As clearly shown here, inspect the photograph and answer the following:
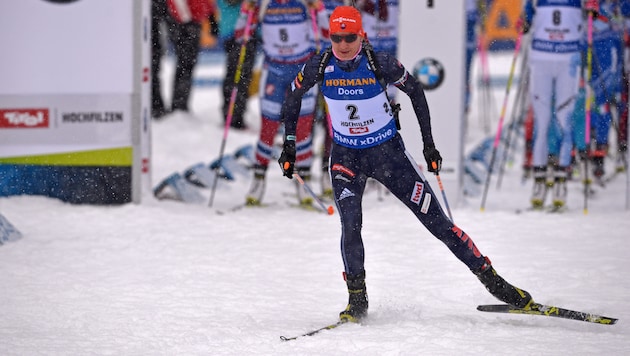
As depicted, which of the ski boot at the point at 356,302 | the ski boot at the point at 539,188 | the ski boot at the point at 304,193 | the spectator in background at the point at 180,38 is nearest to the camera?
the ski boot at the point at 356,302

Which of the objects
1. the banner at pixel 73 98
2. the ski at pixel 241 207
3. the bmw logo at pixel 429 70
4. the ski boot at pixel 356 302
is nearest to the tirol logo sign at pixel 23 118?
the banner at pixel 73 98

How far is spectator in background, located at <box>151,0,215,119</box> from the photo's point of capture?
14430 mm

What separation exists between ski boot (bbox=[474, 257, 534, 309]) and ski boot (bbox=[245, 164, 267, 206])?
14.3 ft

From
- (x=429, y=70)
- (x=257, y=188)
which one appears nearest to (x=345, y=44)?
(x=429, y=70)

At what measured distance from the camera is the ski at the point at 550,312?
18.6 ft

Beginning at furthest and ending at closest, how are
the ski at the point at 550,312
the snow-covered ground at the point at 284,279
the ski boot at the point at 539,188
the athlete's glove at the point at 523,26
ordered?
1. the ski boot at the point at 539,188
2. the athlete's glove at the point at 523,26
3. the ski at the point at 550,312
4. the snow-covered ground at the point at 284,279

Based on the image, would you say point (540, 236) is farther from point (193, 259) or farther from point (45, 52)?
point (45, 52)

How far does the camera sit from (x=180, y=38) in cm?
1455

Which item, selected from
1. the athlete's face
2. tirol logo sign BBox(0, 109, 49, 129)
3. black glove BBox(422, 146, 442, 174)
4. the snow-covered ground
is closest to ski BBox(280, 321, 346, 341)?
the snow-covered ground

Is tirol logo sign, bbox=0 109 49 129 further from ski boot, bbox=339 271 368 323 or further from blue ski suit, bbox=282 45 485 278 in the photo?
ski boot, bbox=339 271 368 323

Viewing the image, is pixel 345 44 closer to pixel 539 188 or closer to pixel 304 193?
pixel 304 193

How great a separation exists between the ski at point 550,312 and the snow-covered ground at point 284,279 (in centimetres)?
7

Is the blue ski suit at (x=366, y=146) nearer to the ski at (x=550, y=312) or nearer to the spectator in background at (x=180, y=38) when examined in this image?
the ski at (x=550, y=312)

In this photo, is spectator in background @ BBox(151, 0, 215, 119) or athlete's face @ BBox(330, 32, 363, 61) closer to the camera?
athlete's face @ BBox(330, 32, 363, 61)
